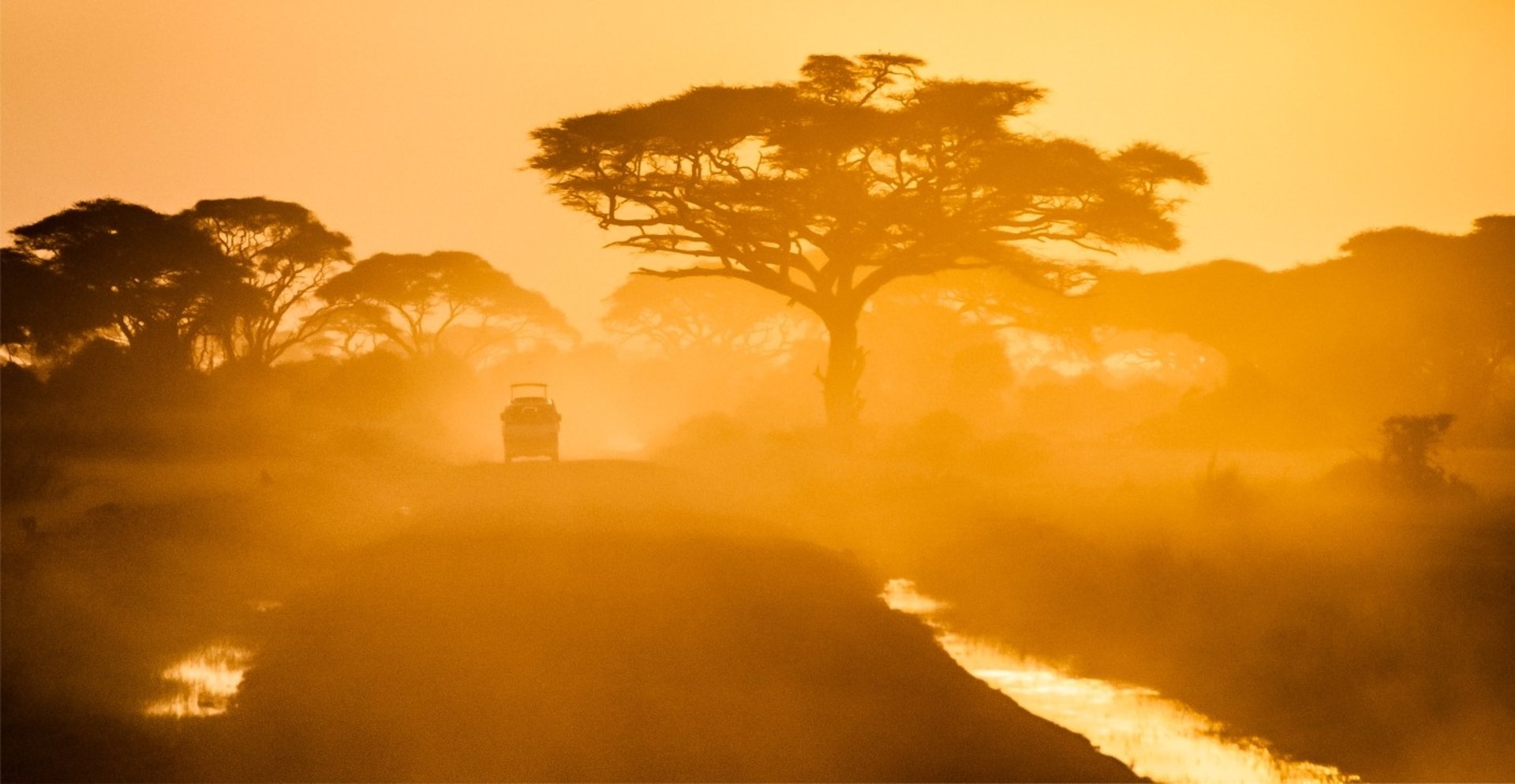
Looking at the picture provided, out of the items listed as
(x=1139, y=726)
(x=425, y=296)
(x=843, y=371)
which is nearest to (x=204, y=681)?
(x=1139, y=726)

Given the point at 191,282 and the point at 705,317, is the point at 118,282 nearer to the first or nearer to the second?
the point at 191,282

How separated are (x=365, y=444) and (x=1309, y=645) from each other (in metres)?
32.8

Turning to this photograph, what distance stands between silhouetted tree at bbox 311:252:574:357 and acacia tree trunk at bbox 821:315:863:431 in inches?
1314

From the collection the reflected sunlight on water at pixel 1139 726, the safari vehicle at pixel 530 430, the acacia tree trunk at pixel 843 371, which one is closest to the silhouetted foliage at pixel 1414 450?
the reflected sunlight on water at pixel 1139 726

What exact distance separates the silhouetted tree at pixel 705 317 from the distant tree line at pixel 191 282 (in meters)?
10.7

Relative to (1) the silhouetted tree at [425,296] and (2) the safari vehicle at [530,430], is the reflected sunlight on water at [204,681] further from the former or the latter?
(1) the silhouetted tree at [425,296]

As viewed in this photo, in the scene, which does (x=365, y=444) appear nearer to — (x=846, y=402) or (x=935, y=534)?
(x=846, y=402)

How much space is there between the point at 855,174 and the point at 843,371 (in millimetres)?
6086

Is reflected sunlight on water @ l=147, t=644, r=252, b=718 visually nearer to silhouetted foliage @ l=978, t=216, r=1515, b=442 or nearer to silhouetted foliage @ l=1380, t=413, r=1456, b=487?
silhouetted foliage @ l=1380, t=413, r=1456, b=487

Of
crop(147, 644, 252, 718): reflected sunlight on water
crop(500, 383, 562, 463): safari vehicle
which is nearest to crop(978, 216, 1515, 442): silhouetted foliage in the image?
crop(500, 383, 562, 463): safari vehicle

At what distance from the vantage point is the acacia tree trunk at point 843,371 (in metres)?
41.9

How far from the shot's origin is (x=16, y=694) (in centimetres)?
1080

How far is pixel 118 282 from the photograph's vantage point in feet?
149

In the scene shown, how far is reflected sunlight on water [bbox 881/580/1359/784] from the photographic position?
10.6 metres
